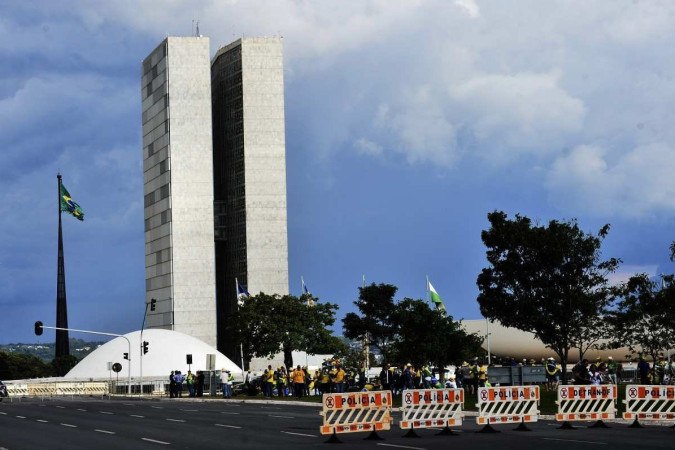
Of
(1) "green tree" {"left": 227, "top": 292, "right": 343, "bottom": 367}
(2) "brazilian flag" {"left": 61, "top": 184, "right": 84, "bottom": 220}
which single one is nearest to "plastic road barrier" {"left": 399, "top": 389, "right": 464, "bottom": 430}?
(1) "green tree" {"left": 227, "top": 292, "right": 343, "bottom": 367}

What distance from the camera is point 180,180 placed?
517ft

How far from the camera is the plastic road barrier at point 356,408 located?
26562mm

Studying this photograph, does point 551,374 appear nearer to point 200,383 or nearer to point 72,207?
point 200,383

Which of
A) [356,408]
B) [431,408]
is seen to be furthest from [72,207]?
[356,408]

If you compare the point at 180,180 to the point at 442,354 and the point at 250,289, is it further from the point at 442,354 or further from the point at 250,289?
the point at 442,354

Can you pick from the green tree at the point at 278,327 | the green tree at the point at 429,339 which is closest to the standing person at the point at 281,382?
the green tree at the point at 429,339

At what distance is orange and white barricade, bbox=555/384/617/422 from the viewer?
2978cm

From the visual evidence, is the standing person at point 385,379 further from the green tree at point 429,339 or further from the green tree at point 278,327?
the green tree at point 278,327

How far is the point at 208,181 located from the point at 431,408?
131 metres

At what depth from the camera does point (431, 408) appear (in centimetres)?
2953

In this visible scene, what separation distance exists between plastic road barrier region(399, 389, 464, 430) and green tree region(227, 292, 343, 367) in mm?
80681

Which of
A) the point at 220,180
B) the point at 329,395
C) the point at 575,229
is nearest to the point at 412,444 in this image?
the point at 329,395

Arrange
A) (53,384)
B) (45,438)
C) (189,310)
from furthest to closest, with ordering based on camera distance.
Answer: (189,310)
(53,384)
(45,438)

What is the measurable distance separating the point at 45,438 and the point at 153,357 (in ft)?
297
